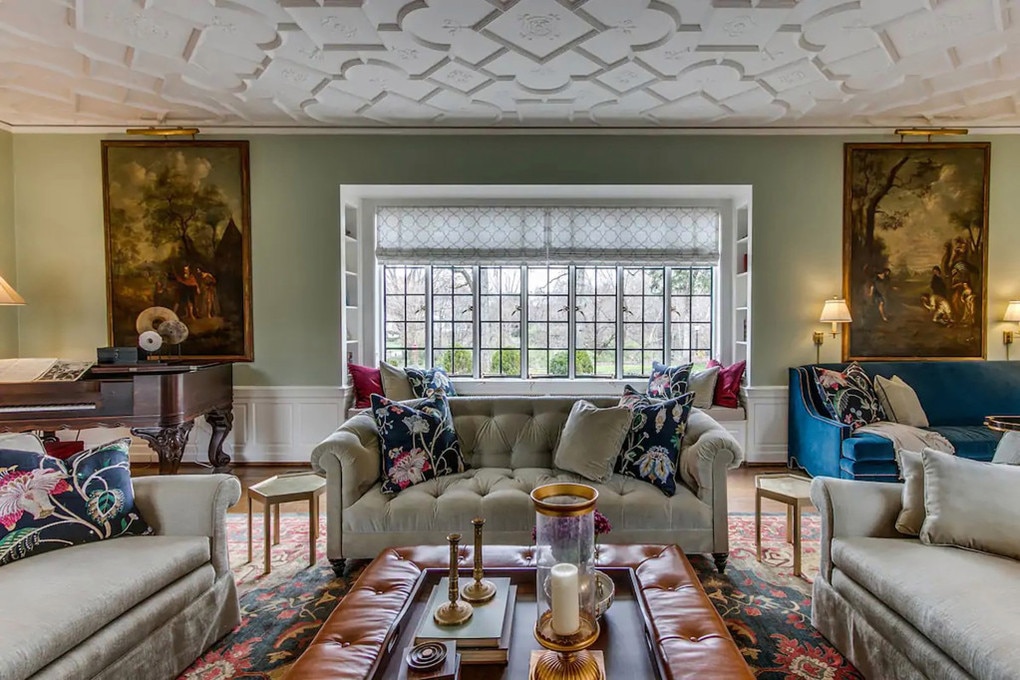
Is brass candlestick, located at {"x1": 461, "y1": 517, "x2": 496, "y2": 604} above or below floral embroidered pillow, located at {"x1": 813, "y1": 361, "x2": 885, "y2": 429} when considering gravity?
below

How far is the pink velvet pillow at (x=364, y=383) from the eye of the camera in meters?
4.62

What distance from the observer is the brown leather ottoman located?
130 cm

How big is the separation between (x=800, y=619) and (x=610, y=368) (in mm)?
3150

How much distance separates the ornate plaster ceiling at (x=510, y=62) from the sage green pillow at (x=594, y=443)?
7.16ft

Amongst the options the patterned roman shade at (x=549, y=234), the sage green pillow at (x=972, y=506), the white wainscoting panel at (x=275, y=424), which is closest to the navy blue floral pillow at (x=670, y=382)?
the patterned roman shade at (x=549, y=234)

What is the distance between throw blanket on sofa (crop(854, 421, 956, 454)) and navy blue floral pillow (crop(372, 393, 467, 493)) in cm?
292

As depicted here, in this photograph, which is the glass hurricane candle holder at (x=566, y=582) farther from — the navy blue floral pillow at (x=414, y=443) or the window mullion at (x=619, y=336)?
the window mullion at (x=619, y=336)

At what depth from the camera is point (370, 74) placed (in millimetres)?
3584

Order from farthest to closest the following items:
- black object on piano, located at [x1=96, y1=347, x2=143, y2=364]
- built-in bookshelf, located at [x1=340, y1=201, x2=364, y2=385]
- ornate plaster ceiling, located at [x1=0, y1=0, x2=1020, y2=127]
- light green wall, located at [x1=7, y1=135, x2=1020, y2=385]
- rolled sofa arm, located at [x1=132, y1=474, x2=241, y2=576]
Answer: built-in bookshelf, located at [x1=340, y1=201, x2=364, y2=385] < light green wall, located at [x1=7, y1=135, x2=1020, y2=385] < black object on piano, located at [x1=96, y1=347, x2=143, y2=364] < ornate plaster ceiling, located at [x1=0, y1=0, x2=1020, y2=127] < rolled sofa arm, located at [x1=132, y1=474, x2=241, y2=576]

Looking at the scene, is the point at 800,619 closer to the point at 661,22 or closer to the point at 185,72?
the point at 661,22

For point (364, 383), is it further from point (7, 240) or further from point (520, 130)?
point (7, 240)

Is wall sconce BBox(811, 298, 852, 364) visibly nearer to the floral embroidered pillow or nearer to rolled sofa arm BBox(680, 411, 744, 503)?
the floral embroidered pillow

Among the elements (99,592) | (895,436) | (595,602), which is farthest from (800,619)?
(99,592)

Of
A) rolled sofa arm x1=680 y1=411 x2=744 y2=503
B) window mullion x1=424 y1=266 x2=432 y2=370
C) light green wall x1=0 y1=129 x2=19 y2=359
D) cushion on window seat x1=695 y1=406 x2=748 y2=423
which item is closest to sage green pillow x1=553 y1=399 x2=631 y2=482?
rolled sofa arm x1=680 y1=411 x2=744 y2=503
